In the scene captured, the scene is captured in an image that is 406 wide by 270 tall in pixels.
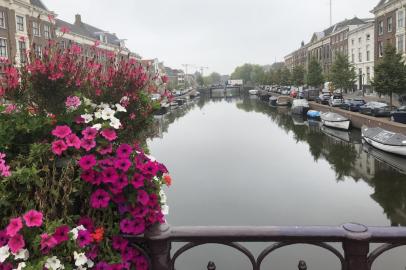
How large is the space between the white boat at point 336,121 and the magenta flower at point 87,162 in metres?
37.5

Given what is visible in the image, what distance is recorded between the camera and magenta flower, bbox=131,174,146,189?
270 centimetres

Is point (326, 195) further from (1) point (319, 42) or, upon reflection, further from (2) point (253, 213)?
(1) point (319, 42)

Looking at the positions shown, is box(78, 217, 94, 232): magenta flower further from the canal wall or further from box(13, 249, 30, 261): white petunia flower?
the canal wall

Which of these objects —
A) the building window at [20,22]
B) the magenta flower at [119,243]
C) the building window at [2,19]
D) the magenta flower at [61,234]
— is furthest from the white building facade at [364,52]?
the magenta flower at [61,234]

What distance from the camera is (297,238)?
2.64 meters

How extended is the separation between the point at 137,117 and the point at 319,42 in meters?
94.4

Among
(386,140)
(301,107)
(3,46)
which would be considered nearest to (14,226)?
(386,140)

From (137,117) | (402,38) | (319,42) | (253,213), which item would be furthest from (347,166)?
(319,42)

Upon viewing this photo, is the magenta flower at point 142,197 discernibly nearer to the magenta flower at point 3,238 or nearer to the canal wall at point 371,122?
the magenta flower at point 3,238

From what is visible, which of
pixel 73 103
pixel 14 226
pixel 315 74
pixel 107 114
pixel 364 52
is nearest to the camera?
pixel 14 226

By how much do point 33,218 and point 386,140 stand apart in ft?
88.7

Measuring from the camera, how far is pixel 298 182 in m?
21.7

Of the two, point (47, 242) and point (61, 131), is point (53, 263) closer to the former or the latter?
point (47, 242)

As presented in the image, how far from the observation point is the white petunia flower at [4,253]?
236 centimetres
